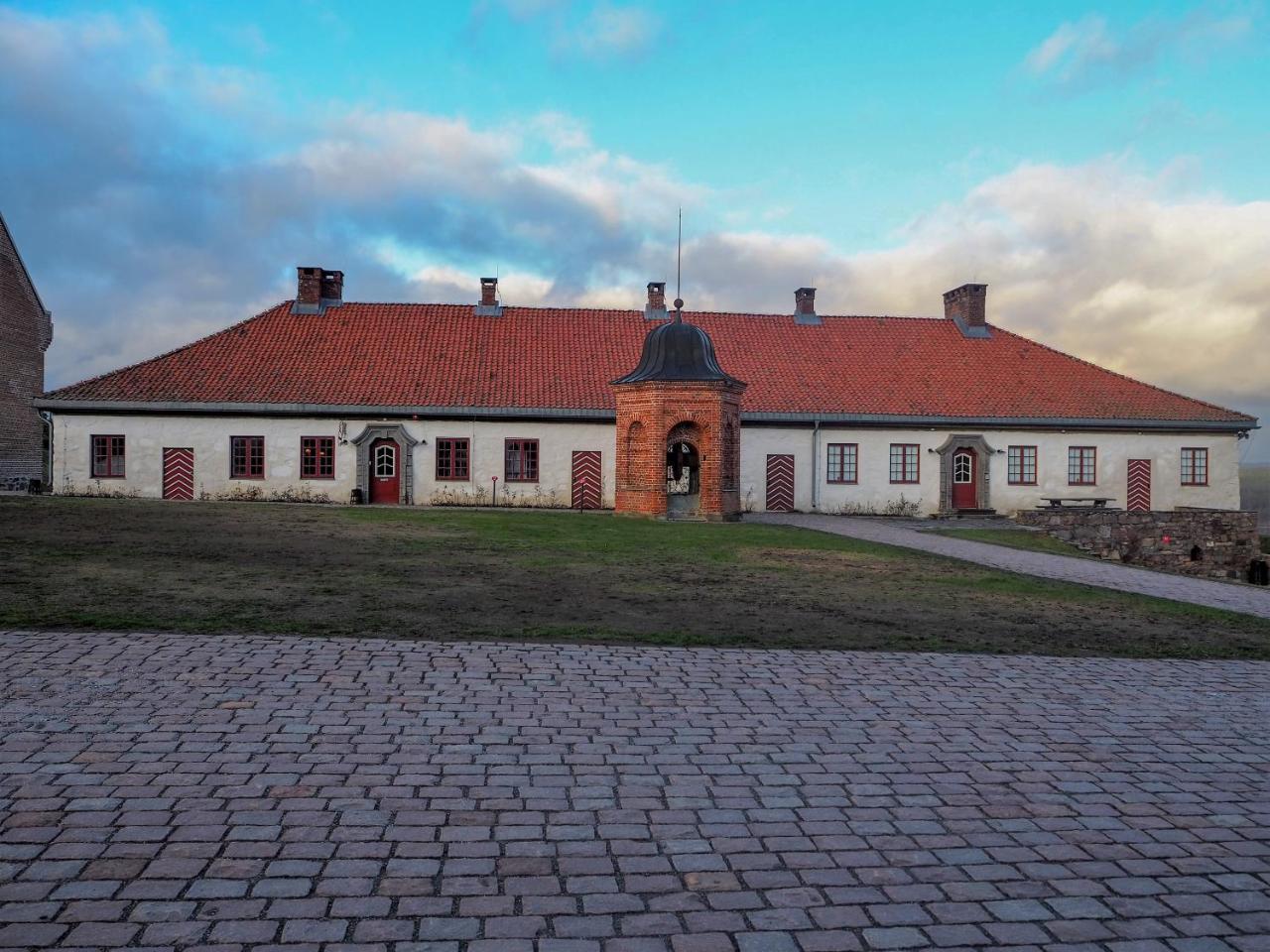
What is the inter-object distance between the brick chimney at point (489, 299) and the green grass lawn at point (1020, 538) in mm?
17035

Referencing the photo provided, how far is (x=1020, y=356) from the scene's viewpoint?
106 ft

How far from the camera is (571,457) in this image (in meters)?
28.1

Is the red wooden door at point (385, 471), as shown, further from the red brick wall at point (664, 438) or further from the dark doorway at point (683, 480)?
the dark doorway at point (683, 480)

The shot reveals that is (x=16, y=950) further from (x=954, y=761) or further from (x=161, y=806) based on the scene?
(x=954, y=761)

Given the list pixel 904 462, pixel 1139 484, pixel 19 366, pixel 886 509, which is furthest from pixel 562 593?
pixel 19 366

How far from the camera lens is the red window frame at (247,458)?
90.3ft

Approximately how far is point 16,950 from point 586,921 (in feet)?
5.68

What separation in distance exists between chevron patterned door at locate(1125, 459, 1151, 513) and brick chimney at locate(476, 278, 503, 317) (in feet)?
70.3

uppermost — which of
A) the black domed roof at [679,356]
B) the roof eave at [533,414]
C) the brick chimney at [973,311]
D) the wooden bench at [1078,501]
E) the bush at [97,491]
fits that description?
the brick chimney at [973,311]

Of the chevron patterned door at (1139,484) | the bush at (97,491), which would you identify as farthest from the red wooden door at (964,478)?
the bush at (97,491)

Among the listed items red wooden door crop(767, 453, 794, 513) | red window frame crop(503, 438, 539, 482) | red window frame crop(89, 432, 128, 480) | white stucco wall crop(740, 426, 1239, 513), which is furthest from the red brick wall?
red window frame crop(89, 432, 128, 480)

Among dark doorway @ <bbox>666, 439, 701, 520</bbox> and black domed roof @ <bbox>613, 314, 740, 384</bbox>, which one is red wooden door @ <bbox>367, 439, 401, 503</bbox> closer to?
black domed roof @ <bbox>613, 314, 740, 384</bbox>

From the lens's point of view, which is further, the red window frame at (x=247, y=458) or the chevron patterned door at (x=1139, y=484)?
the chevron patterned door at (x=1139, y=484)

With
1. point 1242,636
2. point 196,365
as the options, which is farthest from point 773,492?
point 1242,636
